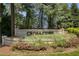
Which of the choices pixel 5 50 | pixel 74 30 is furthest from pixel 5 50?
pixel 74 30

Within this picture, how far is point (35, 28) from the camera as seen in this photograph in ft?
36.7

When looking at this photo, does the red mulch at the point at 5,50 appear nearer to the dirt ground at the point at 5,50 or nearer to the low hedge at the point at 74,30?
the dirt ground at the point at 5,50

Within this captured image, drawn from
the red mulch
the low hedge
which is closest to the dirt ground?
the red mulch

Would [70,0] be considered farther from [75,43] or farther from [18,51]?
[18,51]

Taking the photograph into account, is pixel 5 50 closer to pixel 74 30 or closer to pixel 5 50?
pixel 5 50

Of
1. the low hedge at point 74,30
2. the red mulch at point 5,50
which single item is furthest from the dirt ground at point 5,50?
the low hedge at point 74,30

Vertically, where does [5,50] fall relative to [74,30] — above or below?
below

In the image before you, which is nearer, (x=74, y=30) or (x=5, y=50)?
(x=5, y=50)

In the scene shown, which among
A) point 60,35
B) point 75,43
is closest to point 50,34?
point 60,35

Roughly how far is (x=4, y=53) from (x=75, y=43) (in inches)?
115

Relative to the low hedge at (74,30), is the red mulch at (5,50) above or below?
below

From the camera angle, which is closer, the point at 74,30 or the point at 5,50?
the point at 5,50

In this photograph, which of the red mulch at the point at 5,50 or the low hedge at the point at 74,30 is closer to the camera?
the red mulch at the point at 5,50

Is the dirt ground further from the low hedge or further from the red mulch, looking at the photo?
the low hedge
